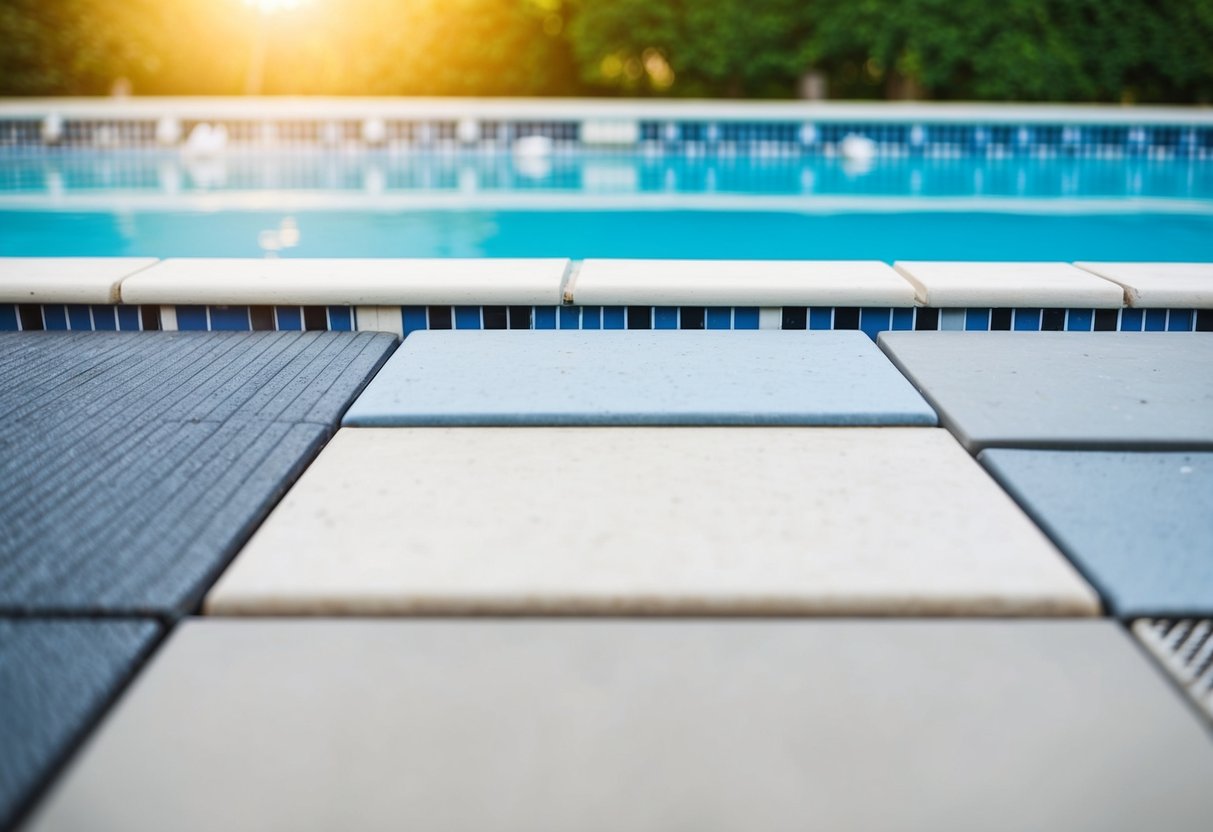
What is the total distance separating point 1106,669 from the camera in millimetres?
796

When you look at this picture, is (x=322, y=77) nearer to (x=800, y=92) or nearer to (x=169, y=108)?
(x=169, y=108)

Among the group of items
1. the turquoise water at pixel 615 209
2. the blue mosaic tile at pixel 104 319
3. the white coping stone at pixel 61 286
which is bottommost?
the turquoise water at pixel 615 209

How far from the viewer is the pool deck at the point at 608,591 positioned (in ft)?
2.24

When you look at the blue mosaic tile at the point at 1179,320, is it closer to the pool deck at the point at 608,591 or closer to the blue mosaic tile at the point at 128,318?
the pool deck at the point at 608,591

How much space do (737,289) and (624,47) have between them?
9.46 metres

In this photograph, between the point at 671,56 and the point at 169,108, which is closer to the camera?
the point at 169,108

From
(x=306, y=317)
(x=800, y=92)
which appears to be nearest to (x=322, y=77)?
(x=800, y=92)

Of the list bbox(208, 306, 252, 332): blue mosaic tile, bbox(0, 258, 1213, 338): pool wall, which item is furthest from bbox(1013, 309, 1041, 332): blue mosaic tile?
bbox(208, 306, 252, 332): blue mosaic tile

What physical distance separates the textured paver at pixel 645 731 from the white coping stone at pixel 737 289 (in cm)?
130

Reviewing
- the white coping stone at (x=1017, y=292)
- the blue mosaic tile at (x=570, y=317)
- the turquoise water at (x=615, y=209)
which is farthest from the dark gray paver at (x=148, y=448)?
the turquoise water at (x=615, y=209)

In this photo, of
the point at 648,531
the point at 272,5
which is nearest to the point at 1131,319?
the point at 648,531

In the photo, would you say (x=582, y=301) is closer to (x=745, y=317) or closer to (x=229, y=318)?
(x=745, y=317)

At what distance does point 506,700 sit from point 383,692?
0.09 m

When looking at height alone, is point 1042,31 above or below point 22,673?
above
